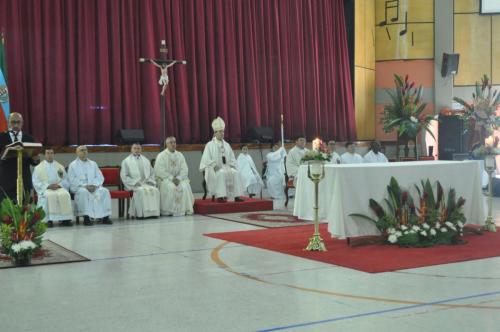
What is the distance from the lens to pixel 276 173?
562 inches

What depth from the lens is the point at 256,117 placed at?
16844mm

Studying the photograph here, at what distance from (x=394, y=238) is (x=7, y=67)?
9471mm

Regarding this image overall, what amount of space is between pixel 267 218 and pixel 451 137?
9575mm

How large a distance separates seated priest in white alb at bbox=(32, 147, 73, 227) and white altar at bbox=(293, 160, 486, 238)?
4089 mm

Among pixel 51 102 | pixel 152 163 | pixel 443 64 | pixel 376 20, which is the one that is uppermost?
Result: pixel 376 20

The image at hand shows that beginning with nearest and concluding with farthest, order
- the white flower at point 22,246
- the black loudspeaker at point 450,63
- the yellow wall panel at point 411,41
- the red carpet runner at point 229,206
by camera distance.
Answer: the white flower at point 22,246, the red carpet runner at point 229,206, the black loudspeaker at point 450,63, the yellow wall panel at point 411,41

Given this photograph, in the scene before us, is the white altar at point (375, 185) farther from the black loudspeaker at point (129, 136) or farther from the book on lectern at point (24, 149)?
the black loudspeaker at point (129, 136)

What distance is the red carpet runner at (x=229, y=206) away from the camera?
38.2 feet

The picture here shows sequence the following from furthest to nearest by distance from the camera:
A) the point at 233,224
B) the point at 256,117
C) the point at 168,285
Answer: the point at 256,117, the point at 233,224, the point at 168,285

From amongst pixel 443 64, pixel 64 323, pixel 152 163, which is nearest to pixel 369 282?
pixel 64 323

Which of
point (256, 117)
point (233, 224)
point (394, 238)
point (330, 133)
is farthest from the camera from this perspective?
point (330, 133)

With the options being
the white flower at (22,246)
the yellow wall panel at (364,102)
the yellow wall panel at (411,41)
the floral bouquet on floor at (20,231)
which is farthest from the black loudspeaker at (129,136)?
the yellow wall panel at (411,41)

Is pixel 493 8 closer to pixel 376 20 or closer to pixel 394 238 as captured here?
pixel 376 20

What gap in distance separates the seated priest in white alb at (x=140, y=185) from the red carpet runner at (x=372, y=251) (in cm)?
253
